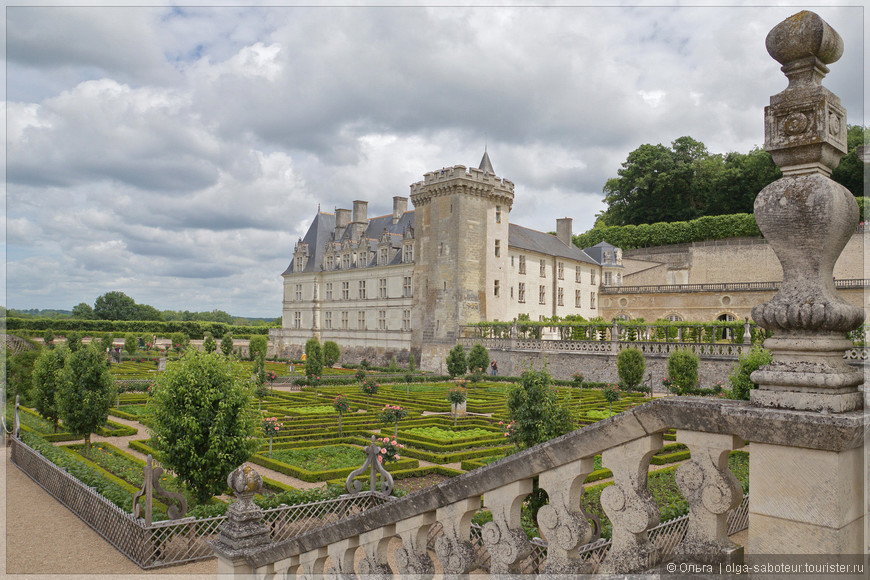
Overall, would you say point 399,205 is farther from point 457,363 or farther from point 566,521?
point 566,521

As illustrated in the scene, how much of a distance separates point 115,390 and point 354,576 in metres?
13.8

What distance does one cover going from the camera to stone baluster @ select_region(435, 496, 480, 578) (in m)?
3.37

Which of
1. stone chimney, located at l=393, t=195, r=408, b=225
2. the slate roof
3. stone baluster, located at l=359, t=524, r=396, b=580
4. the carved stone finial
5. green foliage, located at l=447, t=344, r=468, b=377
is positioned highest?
stone chimney, located at l=393, t=195, r=408, b=225

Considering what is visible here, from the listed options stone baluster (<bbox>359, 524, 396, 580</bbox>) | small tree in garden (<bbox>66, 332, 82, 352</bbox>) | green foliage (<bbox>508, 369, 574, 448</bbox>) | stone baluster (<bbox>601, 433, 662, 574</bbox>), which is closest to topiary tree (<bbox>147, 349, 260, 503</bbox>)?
green foliage (<bbox>508, 369, 574, 448</bbox>)

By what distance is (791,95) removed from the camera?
9.26 feet

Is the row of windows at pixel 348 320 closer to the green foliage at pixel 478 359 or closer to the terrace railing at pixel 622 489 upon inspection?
the green foliage at pixel 478 359

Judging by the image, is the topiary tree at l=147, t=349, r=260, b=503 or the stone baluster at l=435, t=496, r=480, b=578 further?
the topiary tree at l=147, t=349, r=260, b=503

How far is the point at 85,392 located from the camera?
591 inches

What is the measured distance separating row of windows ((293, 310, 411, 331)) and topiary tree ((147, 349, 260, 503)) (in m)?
33.0

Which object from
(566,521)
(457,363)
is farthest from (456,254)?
(566,521)

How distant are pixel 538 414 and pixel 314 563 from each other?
615cm

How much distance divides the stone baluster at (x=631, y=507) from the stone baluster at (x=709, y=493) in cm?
16

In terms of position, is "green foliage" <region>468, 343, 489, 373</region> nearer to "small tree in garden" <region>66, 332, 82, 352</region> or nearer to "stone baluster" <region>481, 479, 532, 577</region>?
"small tree in garden" <region>66, 332, 82, 352</region>

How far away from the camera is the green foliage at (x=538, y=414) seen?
9.91 meters
